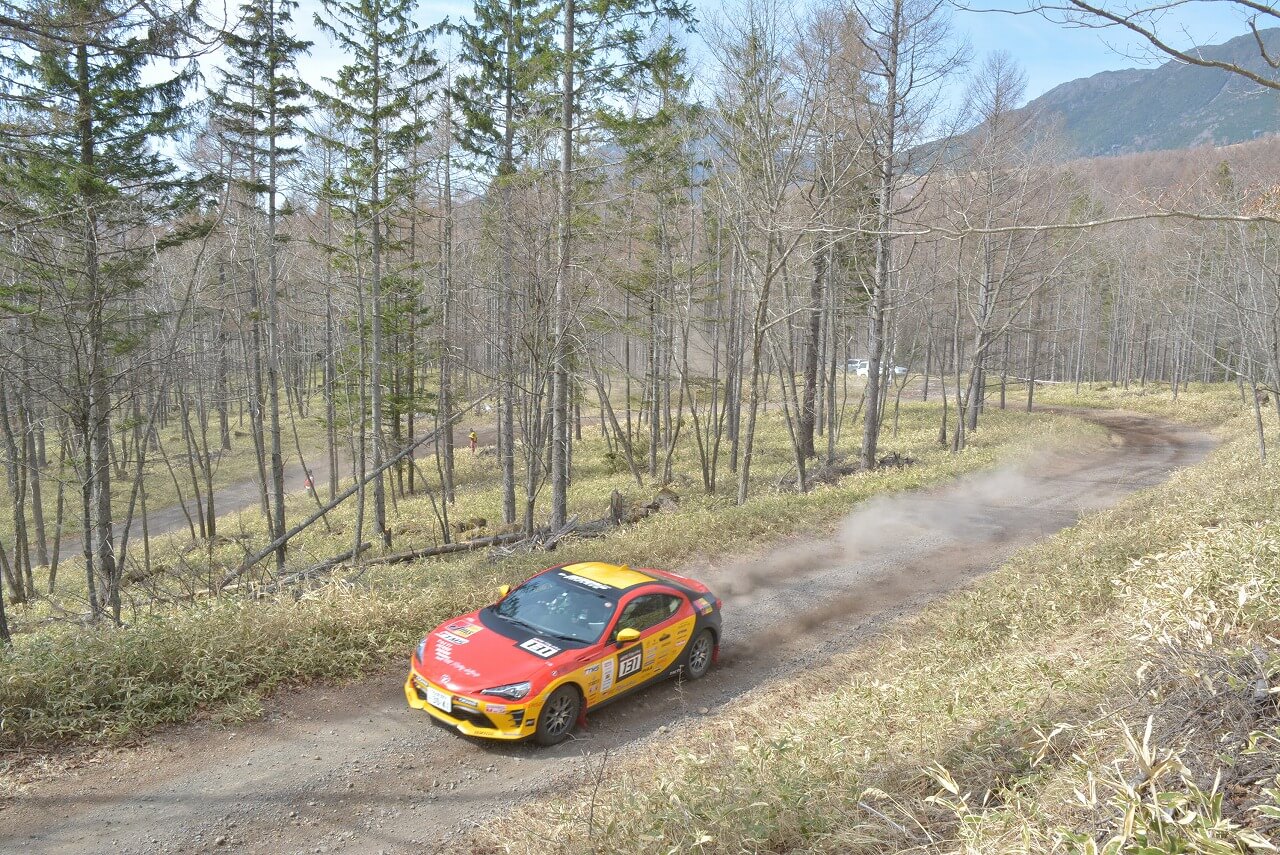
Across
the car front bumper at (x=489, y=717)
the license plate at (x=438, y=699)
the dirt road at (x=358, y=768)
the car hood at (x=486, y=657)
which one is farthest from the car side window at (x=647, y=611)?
the license plate at (x=438, y=699)

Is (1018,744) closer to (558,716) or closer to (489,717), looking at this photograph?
(558,716)

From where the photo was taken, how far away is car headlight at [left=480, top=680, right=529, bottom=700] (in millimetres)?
6727

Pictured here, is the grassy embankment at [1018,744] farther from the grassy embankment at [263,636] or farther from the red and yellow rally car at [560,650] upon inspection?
the grassy embankment at [263,636]

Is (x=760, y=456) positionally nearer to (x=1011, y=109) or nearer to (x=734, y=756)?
(x=1011, y=109)

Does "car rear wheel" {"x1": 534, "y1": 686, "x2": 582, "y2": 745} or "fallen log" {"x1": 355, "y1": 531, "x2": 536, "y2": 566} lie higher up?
"car rear wheel" {"x1": 534, "y1": 686, "x2": 582, "y2": 745}

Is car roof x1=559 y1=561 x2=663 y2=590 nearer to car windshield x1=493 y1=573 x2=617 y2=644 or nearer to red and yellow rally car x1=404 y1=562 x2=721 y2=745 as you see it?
red and yellow rally car x1=404 y1=562 x2=721 y2=745

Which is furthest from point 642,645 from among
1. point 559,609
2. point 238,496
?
point 238,496

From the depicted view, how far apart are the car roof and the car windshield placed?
0.26 metres

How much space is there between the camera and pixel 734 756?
5980 millimetres

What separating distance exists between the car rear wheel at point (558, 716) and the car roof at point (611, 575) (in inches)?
56.5

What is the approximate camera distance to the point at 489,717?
265 inches

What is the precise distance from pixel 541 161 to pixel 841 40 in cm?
771

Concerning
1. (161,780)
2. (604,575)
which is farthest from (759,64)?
(161,780)

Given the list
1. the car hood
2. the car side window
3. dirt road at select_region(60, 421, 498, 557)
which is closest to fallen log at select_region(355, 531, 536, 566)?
the car side window
